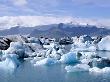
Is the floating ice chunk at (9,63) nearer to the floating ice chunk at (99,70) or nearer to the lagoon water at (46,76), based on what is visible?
the lagoon water at (46,76)

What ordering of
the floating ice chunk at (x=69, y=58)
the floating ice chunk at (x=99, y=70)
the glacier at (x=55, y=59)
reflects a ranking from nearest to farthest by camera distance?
the floating ice chunk at (x=99, y=70) → the glacier at (x=55, y=59) → the floating ice chunk at (x=69, y=58)

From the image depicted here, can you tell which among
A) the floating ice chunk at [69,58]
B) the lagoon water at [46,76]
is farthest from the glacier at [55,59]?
the lagoon water at [46,76]

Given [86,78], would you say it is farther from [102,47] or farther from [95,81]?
[102,47]

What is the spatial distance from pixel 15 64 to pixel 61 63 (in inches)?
179

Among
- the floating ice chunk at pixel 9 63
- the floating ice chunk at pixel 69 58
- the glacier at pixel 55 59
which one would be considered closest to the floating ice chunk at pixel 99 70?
the glacier at pixel 55 59

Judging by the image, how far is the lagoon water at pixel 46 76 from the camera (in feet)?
66.9

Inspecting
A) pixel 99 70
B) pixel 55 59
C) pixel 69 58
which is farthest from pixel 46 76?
pixel 55 59

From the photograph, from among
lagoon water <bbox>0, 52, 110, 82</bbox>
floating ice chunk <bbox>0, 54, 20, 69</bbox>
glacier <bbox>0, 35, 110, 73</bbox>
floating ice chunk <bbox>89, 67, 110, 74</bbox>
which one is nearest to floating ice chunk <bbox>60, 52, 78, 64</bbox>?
glacier <bbox>0, 35, 110, 73</bbox>

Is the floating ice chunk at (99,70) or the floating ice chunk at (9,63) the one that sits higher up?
the floating ice chunk at (9,63)

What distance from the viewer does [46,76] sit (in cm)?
2192

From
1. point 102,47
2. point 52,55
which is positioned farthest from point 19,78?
point 102,47

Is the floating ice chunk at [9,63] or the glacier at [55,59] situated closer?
the glacier at [55,59]

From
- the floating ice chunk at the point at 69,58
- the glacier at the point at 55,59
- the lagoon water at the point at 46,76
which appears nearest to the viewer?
the lagoon water at the point at 46,76

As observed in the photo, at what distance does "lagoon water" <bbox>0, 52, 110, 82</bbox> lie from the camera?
20.4 meters
